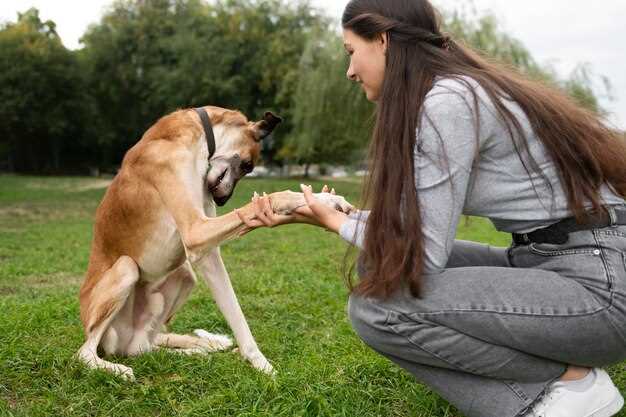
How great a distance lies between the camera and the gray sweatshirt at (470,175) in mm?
2281

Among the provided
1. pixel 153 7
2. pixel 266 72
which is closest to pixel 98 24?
pixel 153 7

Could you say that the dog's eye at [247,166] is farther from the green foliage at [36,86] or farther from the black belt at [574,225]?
the green foliage at [36,86]

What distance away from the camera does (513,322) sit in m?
2.31

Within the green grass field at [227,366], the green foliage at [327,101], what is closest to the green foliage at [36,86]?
the green foliage at [327,101]

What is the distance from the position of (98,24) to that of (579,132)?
3510 centimetres

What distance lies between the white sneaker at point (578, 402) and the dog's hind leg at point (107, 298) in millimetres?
2335

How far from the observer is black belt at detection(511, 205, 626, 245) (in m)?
2.38

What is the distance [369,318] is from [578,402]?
806mm

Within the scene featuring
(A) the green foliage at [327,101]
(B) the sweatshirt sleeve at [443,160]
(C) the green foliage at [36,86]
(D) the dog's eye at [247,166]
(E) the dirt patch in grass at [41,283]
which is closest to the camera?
(B) the sweatshirt sleeve at [443,160]

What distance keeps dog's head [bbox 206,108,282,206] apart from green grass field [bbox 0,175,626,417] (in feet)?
3.25

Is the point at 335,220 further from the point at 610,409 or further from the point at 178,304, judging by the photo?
the point at 178,304

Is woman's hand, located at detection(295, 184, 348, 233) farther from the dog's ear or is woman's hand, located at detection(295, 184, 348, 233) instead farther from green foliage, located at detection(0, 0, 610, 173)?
green foliage, located at detection(0, 0, 610, 173)

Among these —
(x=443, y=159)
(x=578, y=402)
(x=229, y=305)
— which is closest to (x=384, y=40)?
(x=443, y=159)

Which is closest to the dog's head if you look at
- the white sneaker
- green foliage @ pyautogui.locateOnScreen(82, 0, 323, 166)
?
the white sneaker
